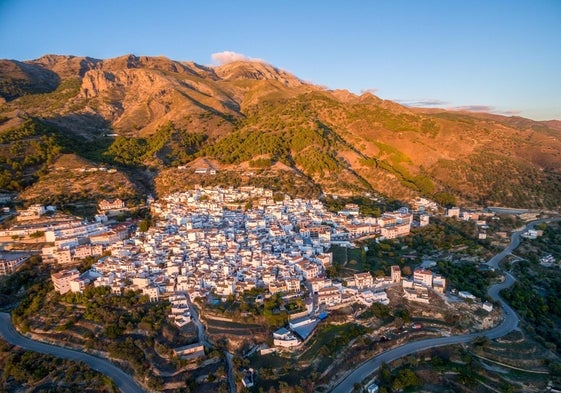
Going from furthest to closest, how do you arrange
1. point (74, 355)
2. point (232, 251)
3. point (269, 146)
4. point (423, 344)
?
point (269, 146) < point (232, 251) < point (423, 344) < point (74, 355)

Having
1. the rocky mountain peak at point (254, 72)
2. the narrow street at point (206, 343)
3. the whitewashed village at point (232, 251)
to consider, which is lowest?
the narrow street at point (206, 343)

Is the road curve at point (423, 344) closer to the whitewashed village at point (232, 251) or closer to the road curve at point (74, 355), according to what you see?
the whitewashed village at point (232, 251)

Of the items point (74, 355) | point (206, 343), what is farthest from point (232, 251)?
point (74, 355)

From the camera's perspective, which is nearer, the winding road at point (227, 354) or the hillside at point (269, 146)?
the winding road at point (227, 354)

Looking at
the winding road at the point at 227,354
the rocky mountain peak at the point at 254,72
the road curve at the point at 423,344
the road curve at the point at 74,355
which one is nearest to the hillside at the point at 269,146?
the road curve at the point at 74,355

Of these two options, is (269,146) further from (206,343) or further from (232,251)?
(206,343)

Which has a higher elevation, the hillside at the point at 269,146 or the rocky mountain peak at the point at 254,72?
the rocky mountain peak at the point at 254,72
